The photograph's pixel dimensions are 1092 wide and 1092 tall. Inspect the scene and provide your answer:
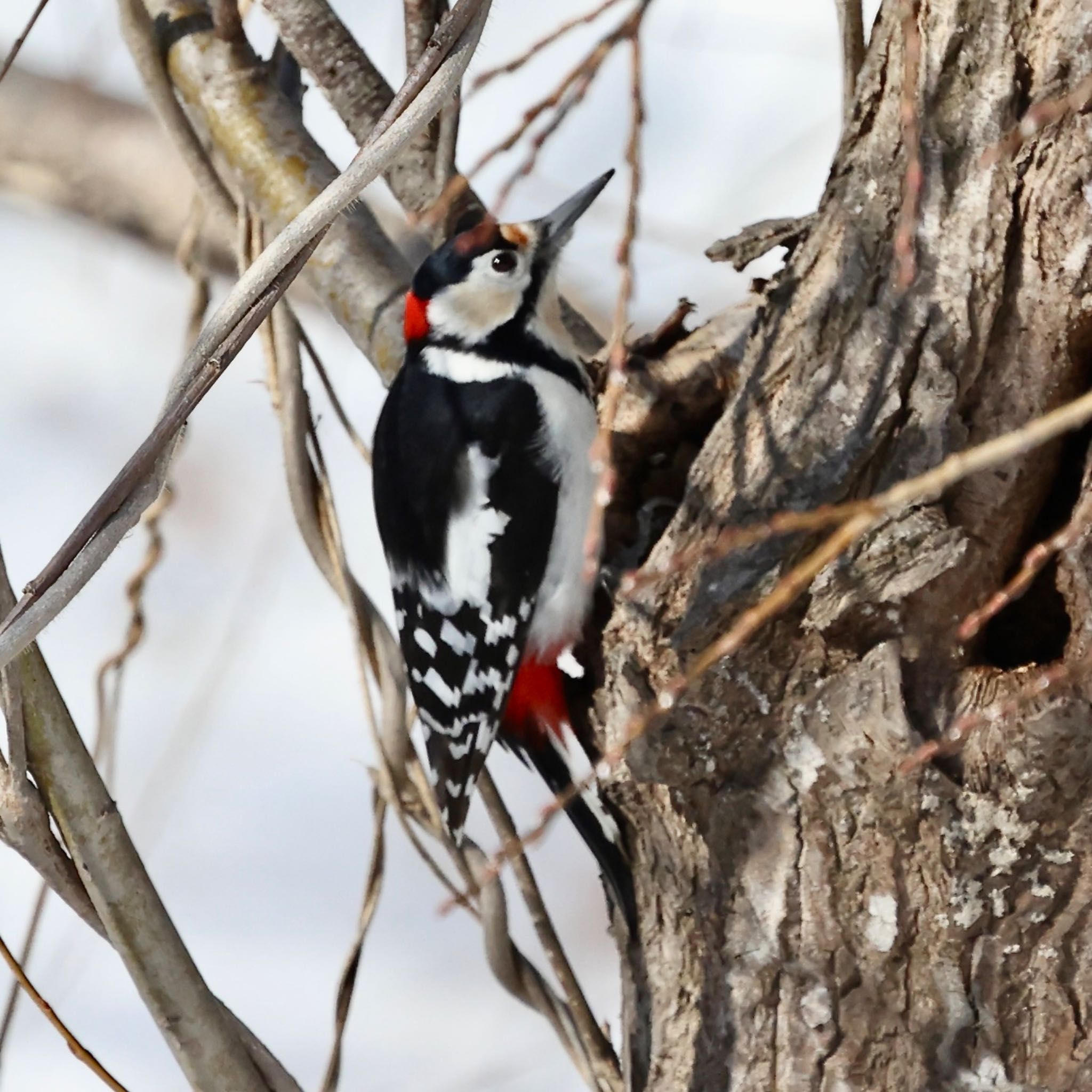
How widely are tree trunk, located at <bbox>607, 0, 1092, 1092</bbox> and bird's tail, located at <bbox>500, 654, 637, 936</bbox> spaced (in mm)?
170

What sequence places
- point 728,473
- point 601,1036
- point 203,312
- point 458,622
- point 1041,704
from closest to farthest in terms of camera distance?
point 1041,704 → point 728,473 → point 601,1036 → point 458,622 → point 203,312

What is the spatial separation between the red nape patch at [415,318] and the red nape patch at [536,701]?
1.60ft

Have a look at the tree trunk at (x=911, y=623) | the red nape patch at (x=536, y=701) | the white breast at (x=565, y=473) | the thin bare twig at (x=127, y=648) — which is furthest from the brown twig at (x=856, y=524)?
the thin bare twig at (x=127, y=648)

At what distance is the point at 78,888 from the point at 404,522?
721mm

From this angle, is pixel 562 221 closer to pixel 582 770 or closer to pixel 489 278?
pixel 489 278

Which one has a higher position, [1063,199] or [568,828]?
[568,828]

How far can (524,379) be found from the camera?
1.82 m

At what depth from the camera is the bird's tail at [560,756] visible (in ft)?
4.75

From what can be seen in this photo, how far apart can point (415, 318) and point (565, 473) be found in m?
0.30

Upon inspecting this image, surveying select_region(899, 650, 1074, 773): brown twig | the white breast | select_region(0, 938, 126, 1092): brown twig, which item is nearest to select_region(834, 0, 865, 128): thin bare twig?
the white breast

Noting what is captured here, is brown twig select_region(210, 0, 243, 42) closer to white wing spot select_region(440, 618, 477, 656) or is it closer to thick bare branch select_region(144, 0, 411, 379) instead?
thick bare branch select_region(144, 0, 411, 379)

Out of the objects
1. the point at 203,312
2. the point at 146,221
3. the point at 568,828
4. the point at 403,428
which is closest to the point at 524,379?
the point at 403,428

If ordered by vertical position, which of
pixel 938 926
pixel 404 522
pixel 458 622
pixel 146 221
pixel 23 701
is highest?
pixel 146 221

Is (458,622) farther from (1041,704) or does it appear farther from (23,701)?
(1041,704)
